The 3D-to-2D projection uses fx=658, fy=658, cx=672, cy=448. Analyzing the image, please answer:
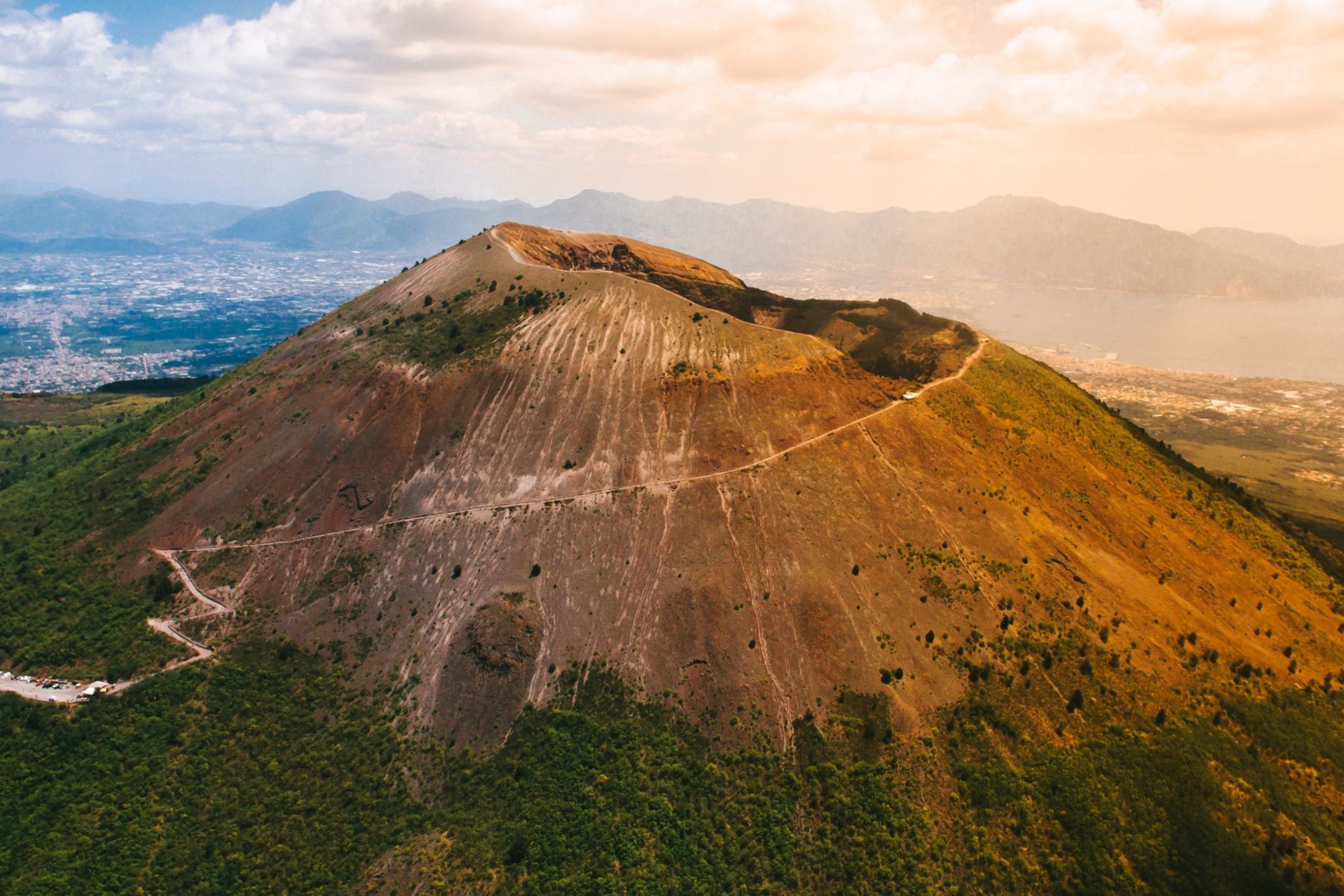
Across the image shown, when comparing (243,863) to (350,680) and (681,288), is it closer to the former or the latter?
(350,680)

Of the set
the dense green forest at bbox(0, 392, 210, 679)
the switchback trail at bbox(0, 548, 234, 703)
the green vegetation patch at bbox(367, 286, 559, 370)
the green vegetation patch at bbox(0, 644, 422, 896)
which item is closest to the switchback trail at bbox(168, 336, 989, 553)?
the switchback trail at bbox(0, 548, 234, 703)

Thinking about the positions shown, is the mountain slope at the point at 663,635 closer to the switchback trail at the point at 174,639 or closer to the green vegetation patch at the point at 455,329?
the green vegetation patch at the point at 455,329

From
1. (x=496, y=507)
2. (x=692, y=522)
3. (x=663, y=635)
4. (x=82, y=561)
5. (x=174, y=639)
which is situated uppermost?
(x=692, y=522)

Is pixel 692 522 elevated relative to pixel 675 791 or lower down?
elevated

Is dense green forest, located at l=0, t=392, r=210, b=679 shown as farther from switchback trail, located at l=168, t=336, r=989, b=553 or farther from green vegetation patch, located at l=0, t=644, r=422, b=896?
green vegetation patch, located at l=0, t=644, r=422, b=896

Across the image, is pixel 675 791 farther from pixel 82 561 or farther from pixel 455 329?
pixel 82 561

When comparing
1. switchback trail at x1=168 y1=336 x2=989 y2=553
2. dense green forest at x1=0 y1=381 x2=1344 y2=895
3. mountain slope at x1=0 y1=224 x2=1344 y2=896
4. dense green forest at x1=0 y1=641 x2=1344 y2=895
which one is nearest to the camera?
dense green forest at x1=0 y1=641 x2=1344 y2=895

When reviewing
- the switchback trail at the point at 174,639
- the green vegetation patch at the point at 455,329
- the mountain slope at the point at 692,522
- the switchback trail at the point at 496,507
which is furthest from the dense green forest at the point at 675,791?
the green vegetation patch at the point at 455,329

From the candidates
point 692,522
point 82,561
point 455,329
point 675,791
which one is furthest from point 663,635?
point 82,561

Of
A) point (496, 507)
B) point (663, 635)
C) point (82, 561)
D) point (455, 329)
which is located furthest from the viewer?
point (455, 329)
